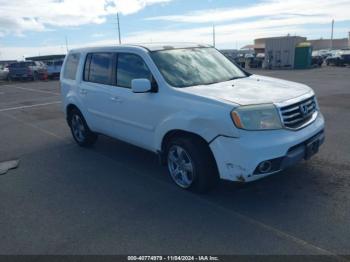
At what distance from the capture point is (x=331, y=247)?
306cm

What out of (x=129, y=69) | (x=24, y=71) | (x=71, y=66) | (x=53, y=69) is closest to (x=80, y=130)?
(x=71, y=66)

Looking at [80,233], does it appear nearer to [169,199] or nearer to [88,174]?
[169,199]

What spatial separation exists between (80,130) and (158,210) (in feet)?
10.8

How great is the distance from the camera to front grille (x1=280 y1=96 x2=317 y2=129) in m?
3.83

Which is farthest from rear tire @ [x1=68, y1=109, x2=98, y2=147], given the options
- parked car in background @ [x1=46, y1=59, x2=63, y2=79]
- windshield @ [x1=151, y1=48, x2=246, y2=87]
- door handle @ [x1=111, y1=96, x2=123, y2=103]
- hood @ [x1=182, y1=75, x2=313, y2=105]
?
parked car in background @ [x1=46, y1=59, x2=63, y2=79]

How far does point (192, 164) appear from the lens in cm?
409

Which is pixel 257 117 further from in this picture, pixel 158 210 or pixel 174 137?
pixel 158 210

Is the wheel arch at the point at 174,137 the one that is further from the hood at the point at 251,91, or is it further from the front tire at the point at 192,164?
the hood at the point at 251,91

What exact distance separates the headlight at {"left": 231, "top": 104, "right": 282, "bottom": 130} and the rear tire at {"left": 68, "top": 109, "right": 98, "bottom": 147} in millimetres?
3550

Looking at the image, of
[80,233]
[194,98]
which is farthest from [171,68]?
[80,233]

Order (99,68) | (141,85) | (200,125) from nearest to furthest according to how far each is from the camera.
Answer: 1. (200,125)
2. (141,85)
3. (99,68)

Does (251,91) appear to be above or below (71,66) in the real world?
below

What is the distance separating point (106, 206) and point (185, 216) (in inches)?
40.0

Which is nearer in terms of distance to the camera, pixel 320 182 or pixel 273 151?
pixel 273 151
